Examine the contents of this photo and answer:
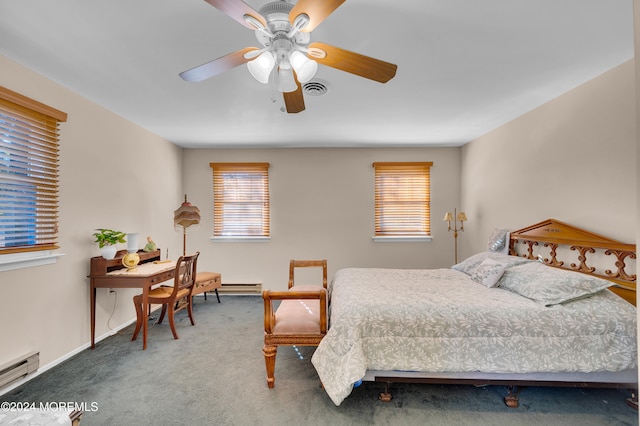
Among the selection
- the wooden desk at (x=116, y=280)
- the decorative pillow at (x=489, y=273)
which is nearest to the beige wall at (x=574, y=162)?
the decorative pillow at (x=489, y=273)

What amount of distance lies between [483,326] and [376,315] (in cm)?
74

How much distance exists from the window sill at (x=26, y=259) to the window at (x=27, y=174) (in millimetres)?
47

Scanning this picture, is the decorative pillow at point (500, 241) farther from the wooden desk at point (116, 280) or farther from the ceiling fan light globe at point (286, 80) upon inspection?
the wooden desk at point (116, 280)

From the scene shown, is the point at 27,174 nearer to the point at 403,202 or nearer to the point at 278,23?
the point at 278,23

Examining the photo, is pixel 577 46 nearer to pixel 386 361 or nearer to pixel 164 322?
pixel 386 361

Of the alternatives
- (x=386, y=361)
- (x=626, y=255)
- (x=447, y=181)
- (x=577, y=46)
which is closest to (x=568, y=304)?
(x=626, y=255)

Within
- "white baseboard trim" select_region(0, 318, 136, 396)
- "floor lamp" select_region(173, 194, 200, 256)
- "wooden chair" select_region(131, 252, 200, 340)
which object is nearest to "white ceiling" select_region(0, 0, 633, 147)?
"floor lamp" select_region(173, 194, 200, 256)

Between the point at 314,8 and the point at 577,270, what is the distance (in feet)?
9.84

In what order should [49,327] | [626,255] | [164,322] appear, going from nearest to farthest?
[626,255]
[49,327]
[164,322]

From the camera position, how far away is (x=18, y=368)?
2.14 meters

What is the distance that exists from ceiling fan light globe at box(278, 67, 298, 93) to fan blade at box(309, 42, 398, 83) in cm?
16

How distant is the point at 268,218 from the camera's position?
475cm

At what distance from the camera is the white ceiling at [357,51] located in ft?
5.30

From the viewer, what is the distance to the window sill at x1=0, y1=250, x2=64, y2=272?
2.07 meters
